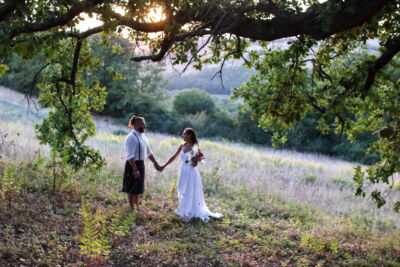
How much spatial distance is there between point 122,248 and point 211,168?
9.37 meters

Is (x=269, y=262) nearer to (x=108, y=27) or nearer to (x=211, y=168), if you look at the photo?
(x=108, y=27)

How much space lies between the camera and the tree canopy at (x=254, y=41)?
5375 millimetres

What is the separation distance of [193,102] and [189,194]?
3222 centimetres

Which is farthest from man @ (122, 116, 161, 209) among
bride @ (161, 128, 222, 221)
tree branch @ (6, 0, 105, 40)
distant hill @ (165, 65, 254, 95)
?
distant hill @ (165, 65, 254, 95)

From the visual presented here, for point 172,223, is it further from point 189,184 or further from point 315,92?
point 315,92

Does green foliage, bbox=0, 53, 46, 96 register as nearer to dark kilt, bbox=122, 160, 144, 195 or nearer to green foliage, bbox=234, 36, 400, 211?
dark kilt, bbox=122, 160, 144, 195

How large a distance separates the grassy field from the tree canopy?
134 centimetres

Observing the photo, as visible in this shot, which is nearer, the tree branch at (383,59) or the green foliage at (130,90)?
the tree branch at (383,59)

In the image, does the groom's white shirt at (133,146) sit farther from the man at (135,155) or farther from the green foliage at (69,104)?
the green foliage at (69,104)

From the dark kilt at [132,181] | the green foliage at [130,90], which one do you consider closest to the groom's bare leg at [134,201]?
the dark kilt at [132,181]

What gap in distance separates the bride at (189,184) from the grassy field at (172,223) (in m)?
0.33

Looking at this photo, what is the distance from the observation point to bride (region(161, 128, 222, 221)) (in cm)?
1005

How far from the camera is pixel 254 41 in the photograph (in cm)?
728

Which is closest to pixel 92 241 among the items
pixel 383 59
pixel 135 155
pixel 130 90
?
pixel 135 155
